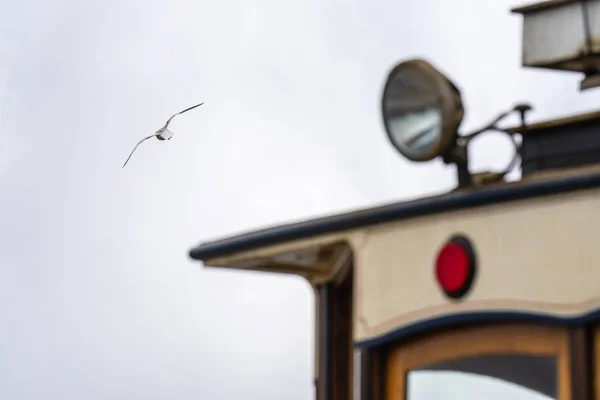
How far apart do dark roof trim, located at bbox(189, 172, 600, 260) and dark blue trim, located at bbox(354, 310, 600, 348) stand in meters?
0.30

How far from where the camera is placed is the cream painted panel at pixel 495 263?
3902 millimetres

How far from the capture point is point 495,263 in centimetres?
412

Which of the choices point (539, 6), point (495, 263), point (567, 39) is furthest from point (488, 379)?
point (539, 6)

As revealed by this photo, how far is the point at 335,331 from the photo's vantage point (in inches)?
200

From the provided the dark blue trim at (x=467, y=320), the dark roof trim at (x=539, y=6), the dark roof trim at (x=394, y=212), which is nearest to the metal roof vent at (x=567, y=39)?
the dark roof trim at (x=539, y=6)

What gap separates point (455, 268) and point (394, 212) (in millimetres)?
279

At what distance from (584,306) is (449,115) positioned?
78cm

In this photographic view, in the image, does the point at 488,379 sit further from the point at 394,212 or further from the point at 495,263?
the point at 394,212

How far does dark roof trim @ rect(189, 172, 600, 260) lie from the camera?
3928 millimetres

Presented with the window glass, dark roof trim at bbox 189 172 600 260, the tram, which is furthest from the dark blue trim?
dark roof trim at bbox 189 172 600 260

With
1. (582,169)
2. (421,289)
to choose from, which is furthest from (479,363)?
(582,169)

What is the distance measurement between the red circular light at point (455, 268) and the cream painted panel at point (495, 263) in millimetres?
27

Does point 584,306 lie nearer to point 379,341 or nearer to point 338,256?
point 379,341

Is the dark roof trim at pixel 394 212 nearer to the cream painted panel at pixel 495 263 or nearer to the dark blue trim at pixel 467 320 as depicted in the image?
the cream painted panel at pixel 495 263
